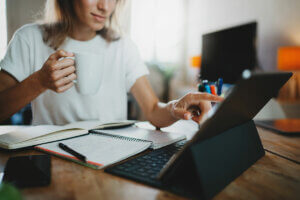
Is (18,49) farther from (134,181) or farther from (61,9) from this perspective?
(134,181)

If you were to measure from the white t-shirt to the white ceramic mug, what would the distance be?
26 centimetres

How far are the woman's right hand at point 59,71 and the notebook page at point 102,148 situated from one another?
6.4 inches

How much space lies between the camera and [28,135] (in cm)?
58

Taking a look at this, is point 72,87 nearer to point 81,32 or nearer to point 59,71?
point 81,32

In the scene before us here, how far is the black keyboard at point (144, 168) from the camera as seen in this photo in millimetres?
367

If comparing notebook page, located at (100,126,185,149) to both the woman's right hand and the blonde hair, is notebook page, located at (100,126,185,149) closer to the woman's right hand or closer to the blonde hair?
the woman's right hand

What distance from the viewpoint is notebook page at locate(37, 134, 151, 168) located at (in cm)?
45

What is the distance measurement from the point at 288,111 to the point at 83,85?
157 cm

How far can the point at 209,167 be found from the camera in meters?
0.34

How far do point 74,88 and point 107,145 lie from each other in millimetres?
594

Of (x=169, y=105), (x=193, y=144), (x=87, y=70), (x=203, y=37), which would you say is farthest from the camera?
(x=203, y=37)

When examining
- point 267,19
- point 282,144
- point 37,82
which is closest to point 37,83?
point 37,82

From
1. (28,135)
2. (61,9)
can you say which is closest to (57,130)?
(28,135)

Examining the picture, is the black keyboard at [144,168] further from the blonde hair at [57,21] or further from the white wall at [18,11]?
the white wall at [18,11]
